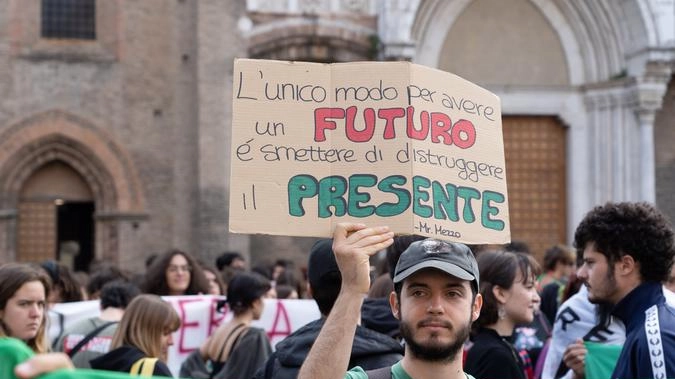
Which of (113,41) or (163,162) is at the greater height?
(113,41)

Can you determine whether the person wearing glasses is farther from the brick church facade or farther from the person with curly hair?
the brick church facade

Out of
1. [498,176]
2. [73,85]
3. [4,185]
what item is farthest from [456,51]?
[498,176]

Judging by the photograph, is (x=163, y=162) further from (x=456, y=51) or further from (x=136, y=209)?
(x=456, y=51)

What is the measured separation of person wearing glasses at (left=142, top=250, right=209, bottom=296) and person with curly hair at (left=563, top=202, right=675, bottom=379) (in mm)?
5023

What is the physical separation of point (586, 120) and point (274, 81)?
18089 millimetres

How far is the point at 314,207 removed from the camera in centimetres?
386

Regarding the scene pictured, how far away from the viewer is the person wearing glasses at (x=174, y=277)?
9312mm

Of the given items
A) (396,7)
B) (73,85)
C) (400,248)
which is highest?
(396,7)

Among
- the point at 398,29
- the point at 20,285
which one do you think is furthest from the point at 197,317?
the point at 398,29

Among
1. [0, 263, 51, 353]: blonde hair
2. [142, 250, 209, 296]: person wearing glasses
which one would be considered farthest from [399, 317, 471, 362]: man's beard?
[142, 250, 209, 296]: person wearing glasses

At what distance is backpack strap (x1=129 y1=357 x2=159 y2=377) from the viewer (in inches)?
223

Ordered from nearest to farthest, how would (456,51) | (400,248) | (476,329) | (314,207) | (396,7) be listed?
(314,207), (400,248), (476,329), (396,7), (456,51)

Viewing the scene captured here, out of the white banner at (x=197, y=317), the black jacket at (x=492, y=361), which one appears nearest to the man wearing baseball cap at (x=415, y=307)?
the black jacket at (x=492, y=361)

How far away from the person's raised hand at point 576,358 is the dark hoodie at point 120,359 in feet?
6.81
